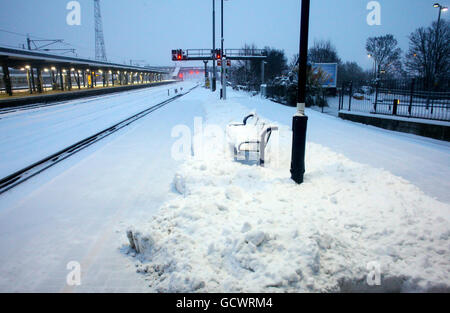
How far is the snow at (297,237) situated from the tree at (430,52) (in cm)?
3639

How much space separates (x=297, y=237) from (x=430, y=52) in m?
43.8

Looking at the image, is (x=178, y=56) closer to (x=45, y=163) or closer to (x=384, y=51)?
(x=384, y=51)

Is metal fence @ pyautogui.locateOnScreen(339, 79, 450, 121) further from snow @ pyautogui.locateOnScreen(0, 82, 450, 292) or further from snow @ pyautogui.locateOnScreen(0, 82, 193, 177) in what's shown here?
snow @ pyautogui.locateOnScreen(0, 82, 193, 177)

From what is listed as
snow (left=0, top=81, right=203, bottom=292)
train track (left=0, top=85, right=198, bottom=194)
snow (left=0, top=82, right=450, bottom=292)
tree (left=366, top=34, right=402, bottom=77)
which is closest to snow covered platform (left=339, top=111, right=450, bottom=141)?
snow (left=0, top=82, right=450, bottom=292)

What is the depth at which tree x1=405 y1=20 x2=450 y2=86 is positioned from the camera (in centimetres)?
3621

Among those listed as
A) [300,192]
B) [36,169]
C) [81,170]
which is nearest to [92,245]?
[300,192]

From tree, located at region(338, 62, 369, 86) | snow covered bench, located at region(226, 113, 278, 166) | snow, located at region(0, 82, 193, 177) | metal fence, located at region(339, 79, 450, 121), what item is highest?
tree, located at region(338, 62, 369, 86)

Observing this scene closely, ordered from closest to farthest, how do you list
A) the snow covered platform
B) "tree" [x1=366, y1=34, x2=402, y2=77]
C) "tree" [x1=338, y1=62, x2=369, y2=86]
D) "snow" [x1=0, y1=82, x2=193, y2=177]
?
"snow" [x1=0, y1=82, x2=193, y2=177] → the snow covered platform → "tree" [x1=338, y1=62, x2=369, y2=86] → "tree" [x1=366, y1=34, x2=402, y2=77]

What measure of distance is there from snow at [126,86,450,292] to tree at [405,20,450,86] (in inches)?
1433

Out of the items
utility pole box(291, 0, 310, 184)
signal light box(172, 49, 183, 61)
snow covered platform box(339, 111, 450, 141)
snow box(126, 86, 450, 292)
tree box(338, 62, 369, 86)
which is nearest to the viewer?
snow box(126, 86, 450, 292)

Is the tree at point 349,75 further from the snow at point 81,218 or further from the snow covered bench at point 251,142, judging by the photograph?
the snow at point 81,218

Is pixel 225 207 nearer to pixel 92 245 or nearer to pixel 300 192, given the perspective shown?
pixel 300 192

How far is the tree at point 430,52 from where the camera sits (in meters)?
36.2

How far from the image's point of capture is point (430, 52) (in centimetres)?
3762
